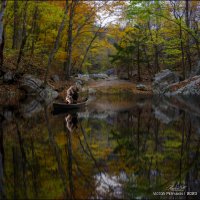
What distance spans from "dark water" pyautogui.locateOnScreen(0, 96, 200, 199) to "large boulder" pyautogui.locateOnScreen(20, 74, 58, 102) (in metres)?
11.2

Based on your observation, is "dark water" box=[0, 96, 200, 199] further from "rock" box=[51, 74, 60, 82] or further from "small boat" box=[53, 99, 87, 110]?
"rock" box=[51, 74, 60, 82]

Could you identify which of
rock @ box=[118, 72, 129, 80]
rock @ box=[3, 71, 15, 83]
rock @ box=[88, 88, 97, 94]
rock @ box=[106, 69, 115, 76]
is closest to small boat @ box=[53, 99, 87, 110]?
rock @ box=[3, 71, 15, 83]

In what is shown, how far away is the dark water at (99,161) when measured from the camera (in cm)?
444

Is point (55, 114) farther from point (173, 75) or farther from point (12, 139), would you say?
point (173, 75)

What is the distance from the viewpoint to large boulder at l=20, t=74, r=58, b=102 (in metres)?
21.2

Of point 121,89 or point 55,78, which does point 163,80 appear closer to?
point 121,89

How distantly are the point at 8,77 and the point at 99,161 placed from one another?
16.4 metres

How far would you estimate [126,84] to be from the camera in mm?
32188

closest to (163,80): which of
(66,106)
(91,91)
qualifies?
(91,91)

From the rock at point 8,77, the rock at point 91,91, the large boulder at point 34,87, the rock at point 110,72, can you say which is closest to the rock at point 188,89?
the rock at point 91,91

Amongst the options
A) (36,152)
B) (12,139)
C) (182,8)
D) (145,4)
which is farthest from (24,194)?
(182,8)

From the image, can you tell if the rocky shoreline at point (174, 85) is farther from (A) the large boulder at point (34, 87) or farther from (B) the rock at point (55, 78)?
(A) the large boulder at point (34, 87)

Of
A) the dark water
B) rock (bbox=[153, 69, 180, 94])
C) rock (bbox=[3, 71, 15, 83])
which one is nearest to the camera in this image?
the dark water

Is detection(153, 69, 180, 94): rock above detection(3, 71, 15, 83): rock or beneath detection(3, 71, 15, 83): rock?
beneath
